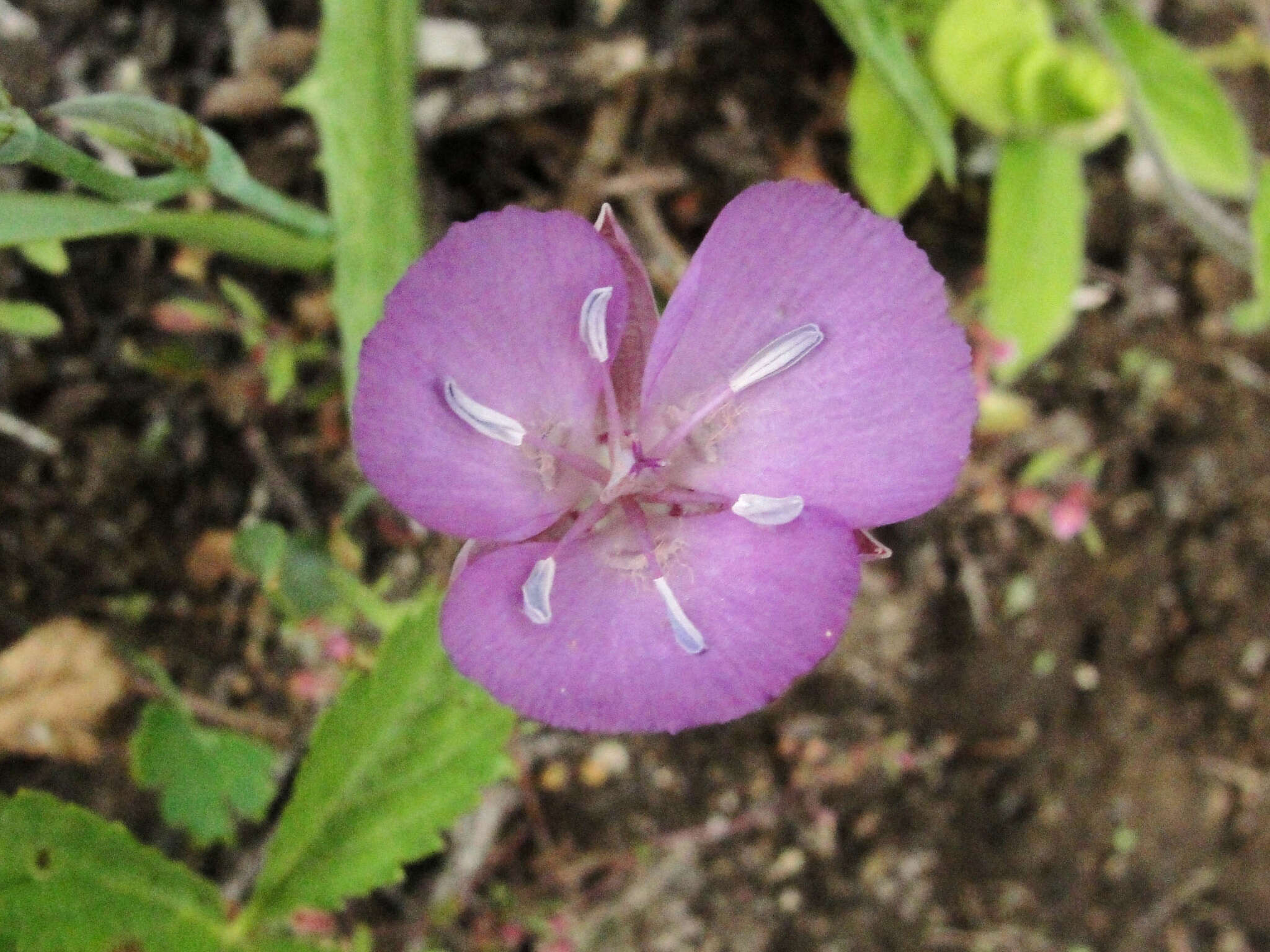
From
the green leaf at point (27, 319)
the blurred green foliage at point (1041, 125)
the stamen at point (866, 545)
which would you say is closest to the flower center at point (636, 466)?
the stamen at point (866, 545)

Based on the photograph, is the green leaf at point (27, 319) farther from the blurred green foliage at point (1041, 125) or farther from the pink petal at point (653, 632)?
the blurred green foliage at point (1041, 125)

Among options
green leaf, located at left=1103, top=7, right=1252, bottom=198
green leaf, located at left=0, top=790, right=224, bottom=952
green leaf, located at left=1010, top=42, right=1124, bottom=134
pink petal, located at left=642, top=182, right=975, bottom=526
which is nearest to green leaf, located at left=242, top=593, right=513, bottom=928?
green leaf, located at left=0, top=790, right=224, bottom=952

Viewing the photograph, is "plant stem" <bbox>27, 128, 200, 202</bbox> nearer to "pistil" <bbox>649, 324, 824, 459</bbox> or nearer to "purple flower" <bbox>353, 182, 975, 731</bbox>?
"purple flower" <bbox>353, 182, 975, 731</bbox>

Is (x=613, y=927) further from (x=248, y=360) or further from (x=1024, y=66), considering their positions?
(x=1024, y=66)

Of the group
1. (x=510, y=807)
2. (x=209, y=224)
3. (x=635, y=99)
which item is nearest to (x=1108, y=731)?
(x=510, y=807)

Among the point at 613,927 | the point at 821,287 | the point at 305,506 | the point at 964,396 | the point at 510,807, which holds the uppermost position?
the point at 821,287

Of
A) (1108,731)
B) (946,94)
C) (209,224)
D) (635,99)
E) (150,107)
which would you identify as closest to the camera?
(150,107)
